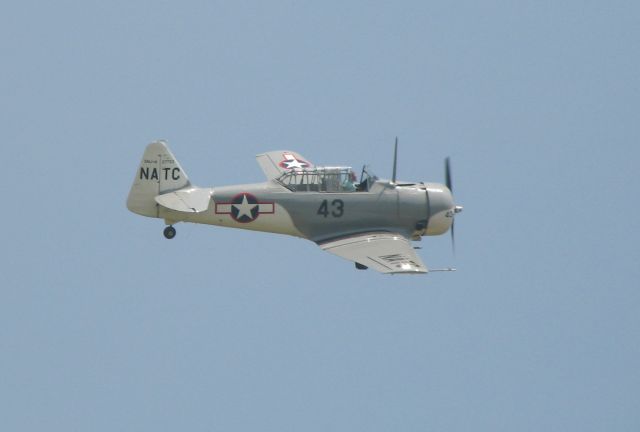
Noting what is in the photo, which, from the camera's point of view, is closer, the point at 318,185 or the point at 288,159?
the point at 318,185

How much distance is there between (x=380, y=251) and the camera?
3512 cm

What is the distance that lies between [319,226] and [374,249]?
157 cm

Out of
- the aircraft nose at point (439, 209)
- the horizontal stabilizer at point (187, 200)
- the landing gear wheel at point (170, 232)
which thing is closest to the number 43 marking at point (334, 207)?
the aircraft nose at point (439, 209)

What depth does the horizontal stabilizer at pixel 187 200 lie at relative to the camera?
35.6 m

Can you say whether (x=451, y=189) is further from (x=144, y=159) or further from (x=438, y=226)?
(x=144, y=159)

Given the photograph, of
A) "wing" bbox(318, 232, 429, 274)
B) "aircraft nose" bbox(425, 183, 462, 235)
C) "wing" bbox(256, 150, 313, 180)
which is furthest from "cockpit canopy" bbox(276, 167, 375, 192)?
"wing" bbox(256, 150, 313, 180)

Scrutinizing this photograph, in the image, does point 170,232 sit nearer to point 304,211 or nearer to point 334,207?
point 304,211

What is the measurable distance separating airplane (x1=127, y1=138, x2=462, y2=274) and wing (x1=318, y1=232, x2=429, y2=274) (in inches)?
1.5

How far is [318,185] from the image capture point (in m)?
36.3

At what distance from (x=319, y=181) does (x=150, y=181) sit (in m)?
3.66

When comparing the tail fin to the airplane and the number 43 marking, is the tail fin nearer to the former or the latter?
the airplane

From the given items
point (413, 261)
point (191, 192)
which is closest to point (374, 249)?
point (413, 261)

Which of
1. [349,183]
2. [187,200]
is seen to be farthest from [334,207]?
[187,200]

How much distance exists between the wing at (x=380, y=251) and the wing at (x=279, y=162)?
374cm
